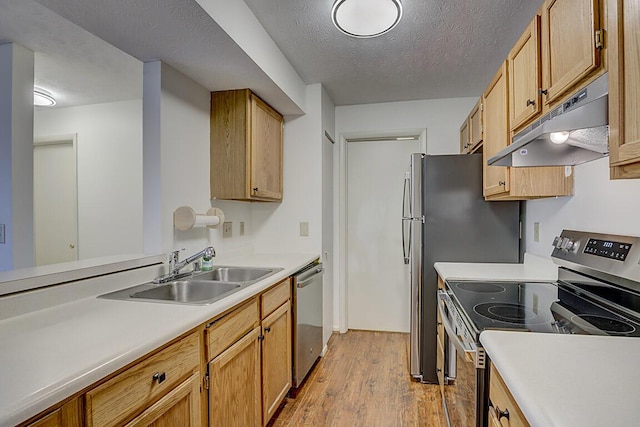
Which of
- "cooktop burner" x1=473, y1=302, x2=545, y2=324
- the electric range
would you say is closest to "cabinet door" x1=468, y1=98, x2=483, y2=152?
the electric range

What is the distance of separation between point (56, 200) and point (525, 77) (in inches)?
159

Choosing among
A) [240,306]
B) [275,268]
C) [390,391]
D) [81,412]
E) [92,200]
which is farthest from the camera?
[92,200]

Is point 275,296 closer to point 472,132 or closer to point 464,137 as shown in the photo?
point 472,132

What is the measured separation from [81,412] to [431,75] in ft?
9.46

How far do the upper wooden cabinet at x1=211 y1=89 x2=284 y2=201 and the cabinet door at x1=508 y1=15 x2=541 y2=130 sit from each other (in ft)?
5.23

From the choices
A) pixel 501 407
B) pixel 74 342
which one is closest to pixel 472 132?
pixel 501 407

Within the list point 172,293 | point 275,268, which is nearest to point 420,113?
point 275,268

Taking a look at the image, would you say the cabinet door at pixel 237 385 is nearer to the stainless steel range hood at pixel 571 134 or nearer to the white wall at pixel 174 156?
the white wall at pixel 174 156

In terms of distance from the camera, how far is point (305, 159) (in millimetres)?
2934

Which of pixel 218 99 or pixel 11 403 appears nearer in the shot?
pixel 11 403

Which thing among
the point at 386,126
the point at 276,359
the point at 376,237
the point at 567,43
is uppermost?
the point at 386,126

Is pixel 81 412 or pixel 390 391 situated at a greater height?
pixel 81 412

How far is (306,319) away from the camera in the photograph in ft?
7.87

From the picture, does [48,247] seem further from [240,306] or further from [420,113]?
[420,113]
